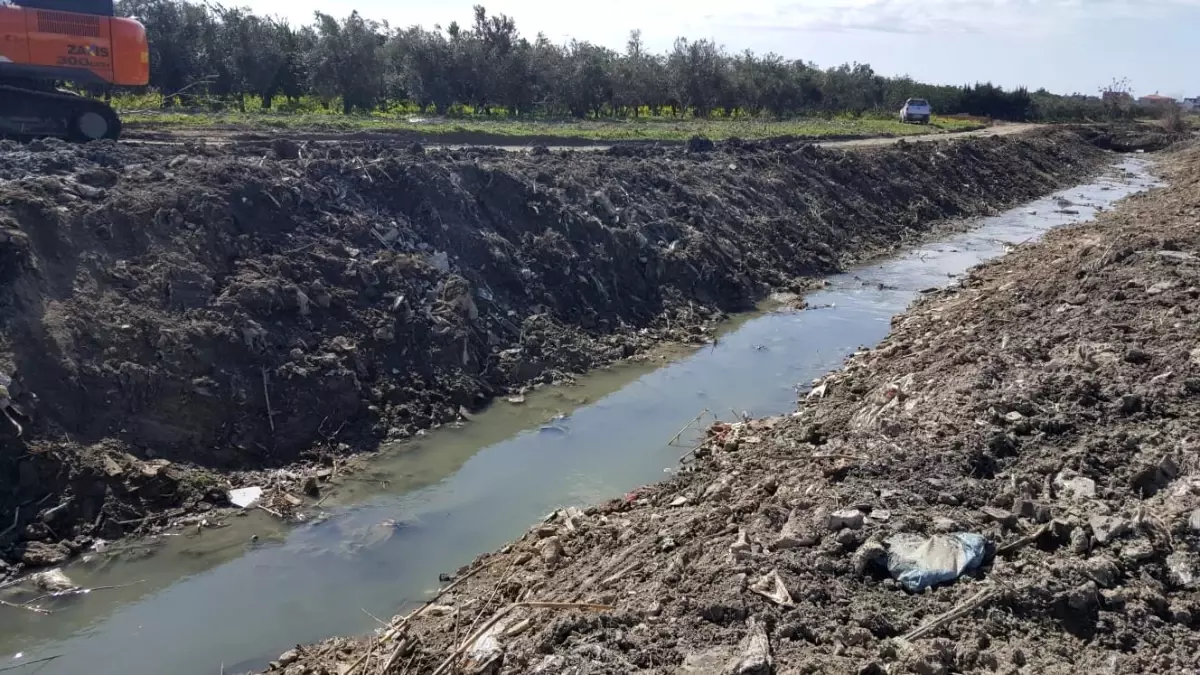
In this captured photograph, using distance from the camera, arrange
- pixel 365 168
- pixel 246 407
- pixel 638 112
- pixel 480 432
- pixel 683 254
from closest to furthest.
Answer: pixel 246 407 → pixel 480 432 → pixel 365 168 → pixel 683 254 → pixel 638 112

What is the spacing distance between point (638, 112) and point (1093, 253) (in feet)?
118

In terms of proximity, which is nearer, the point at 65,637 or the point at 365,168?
the point at 65,637

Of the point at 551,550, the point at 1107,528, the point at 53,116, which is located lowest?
the point at 551,550

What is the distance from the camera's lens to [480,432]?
1084 cm

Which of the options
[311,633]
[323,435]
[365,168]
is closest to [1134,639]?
[311,633]

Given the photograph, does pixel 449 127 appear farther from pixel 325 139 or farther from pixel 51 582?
pixel 51 582

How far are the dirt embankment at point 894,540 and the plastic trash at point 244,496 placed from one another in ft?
8.36

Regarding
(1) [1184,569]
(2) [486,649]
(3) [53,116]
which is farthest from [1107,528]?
(3) [53,116]

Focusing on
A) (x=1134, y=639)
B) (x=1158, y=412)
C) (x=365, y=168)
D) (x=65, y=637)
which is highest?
(x=365, y=168)

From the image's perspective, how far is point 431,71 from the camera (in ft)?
125

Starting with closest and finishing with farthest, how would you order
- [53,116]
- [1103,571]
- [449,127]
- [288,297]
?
[1103,571] → [288,297] → [53,116] → [449,127]

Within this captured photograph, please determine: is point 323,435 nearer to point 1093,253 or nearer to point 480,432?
point 480,432

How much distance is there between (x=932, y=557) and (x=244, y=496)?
6.42m

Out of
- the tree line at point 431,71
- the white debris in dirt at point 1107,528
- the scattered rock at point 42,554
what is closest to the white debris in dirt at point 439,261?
the scattered rock at point 42,554
